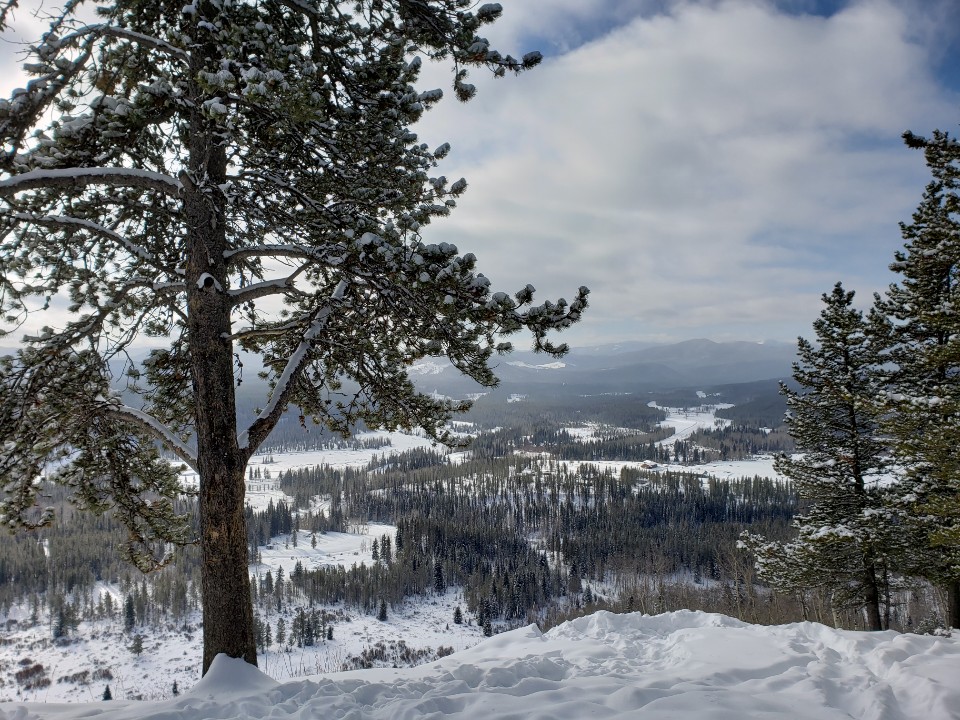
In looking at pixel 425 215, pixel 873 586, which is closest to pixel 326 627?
pixel 873 586

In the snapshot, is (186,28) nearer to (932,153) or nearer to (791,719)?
(791,719)

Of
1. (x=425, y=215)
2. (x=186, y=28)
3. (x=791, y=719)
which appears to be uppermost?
(x=186, y=28)

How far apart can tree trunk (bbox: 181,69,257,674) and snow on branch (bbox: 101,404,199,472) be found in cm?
24

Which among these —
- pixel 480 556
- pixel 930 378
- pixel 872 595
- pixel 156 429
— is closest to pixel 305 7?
pixel 156 429

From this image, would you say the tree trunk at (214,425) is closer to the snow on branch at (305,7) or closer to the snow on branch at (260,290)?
the snow on branch at (260,290)

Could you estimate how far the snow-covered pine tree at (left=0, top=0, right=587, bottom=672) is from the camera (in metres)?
4.40

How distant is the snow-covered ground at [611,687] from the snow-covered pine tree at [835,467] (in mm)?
6493

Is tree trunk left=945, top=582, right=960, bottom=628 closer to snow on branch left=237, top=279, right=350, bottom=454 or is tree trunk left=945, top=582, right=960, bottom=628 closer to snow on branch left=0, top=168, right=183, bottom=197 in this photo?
snow on branch left=237, top=279, right=350, bottom=454

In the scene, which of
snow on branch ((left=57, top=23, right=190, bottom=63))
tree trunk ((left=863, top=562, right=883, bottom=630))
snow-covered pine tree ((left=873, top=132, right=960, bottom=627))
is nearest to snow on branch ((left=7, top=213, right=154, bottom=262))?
snow on branch ((left=57, top=23, right=190, bottom=63))

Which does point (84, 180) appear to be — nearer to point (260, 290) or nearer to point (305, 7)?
point (260, 290)

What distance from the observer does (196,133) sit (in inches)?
197

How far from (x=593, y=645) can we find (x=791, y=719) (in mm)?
3043

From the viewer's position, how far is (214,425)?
500 cm

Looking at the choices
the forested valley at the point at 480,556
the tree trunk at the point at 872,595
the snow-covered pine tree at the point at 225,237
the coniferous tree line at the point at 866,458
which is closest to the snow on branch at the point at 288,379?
the snow-covered pine tree at the point at 225,237
